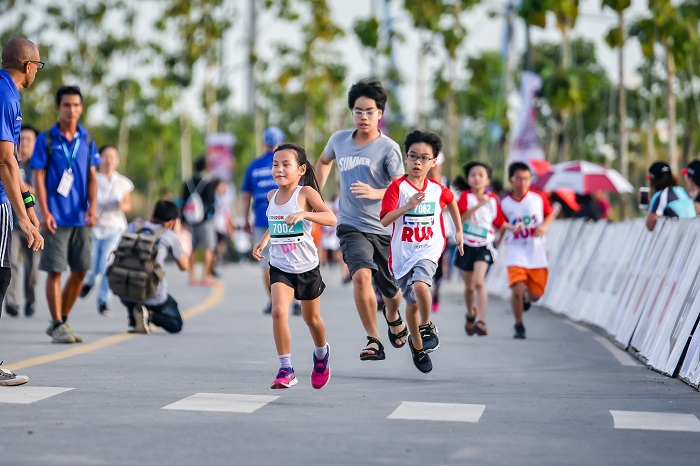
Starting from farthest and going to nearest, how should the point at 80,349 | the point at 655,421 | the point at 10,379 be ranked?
the point at 80,349
the point at 10,379
the point at 655,421

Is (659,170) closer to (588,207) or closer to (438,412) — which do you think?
(438,412)

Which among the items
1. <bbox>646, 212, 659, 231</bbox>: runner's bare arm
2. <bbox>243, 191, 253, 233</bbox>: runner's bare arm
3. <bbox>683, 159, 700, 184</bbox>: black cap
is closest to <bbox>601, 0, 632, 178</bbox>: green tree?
<bbox>243, 191, 253, 233</bbox>: runner's bare arm

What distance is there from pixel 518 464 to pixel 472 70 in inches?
1691

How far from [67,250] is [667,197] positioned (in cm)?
553

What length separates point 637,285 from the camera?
13430 millimetres

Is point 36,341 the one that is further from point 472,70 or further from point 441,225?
point 472,70

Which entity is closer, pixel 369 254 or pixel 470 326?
pixel 369 254

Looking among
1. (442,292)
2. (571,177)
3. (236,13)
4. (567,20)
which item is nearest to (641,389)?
(442,292)

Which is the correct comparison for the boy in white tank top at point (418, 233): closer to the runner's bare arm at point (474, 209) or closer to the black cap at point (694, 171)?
the runner's bare arm at point (474, 209)

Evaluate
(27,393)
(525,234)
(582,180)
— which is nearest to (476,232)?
(525,234)

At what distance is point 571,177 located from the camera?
86.4 ft

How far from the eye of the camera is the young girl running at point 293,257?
29.9 feet

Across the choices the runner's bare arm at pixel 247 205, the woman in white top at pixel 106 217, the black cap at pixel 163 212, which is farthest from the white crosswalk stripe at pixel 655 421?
the woman in white top at pixel 106 217

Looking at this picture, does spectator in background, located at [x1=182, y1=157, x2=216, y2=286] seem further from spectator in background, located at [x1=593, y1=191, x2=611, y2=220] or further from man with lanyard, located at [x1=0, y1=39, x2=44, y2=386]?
man with lanyard, located at [x1=0, y1=39, x2=44, y2=386]
